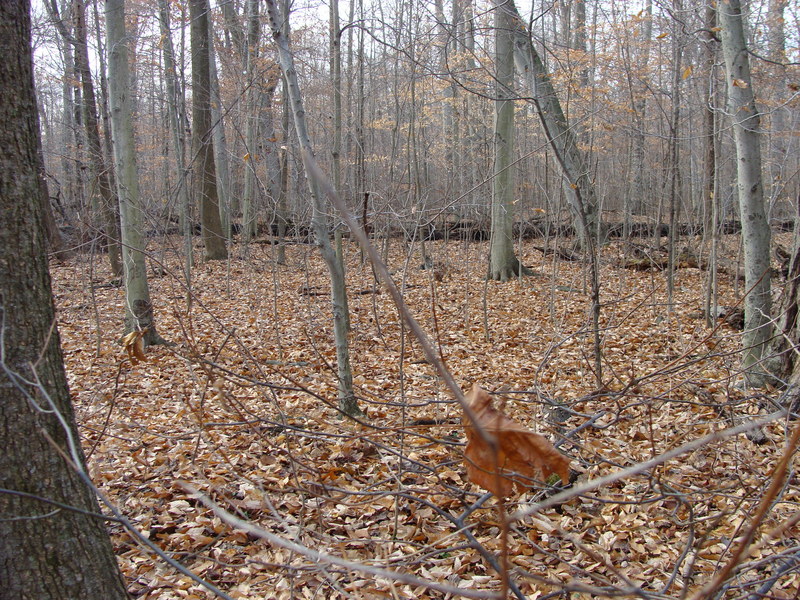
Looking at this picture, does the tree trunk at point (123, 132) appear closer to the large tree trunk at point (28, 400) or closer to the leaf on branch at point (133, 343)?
the leaf on branch at point (133, 343)

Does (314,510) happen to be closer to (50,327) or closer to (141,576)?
(141,576)

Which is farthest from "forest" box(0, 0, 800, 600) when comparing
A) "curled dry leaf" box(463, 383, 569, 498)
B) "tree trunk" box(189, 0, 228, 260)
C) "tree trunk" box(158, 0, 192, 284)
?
"tree trunk" box(189, 0, 228, 260)

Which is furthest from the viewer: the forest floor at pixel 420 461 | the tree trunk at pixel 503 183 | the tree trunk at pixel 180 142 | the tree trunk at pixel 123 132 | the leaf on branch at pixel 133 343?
the tree trunk at pixel 503 183

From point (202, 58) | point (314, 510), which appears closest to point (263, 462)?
point (314, 510)

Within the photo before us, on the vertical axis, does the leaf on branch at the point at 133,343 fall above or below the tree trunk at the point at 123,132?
below

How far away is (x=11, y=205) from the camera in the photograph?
1642mm

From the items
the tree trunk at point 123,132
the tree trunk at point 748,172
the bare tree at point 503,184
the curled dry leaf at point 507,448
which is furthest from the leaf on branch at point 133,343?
the bare tree at point 503,184

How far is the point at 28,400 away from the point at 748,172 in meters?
5.02

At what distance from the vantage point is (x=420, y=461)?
2.73 m

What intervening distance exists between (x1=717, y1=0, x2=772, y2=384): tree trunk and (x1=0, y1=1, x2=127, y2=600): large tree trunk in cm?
458

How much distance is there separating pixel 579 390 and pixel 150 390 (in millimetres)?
4156

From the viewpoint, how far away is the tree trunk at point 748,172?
13.9 feet

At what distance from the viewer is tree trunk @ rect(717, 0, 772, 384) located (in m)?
4.23

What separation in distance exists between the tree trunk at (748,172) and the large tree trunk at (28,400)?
4585mm
